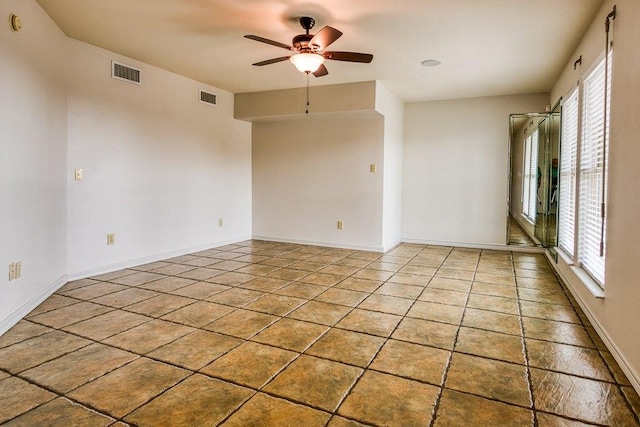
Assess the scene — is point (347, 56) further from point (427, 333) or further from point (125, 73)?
point (125, 73)

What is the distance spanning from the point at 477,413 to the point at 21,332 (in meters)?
2.88

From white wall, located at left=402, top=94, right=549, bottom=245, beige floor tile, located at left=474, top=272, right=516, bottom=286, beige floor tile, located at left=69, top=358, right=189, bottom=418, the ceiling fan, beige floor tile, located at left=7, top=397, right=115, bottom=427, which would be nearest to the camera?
beige floor tile, located at left=7, top=397, right=115, bottom=427

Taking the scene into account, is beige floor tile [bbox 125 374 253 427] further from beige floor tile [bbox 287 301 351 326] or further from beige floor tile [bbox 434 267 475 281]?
beige floor tile [bbox 434 267 475 281]

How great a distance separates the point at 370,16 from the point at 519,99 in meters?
3.67

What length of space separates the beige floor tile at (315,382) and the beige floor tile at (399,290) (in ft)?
4.88

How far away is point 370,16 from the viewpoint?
319cm

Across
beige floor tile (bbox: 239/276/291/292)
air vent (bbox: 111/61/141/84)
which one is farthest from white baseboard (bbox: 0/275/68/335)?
air vent (bbox: 111/61/141/84)

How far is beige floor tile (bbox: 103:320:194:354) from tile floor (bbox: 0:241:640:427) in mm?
13

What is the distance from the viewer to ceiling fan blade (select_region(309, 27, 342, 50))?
2.93 meters

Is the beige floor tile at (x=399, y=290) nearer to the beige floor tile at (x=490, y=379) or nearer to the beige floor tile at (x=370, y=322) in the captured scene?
the beige floor tile at (x=370, y=322)

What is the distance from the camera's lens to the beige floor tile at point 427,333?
8.25 feet

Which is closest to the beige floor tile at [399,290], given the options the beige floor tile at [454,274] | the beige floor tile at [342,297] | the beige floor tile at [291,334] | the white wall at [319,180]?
the beige floor tile at [342,297]

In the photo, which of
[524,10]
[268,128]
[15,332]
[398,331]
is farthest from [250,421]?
[268,128]

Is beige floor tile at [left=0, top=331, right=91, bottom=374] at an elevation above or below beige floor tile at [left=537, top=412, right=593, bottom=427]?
above
